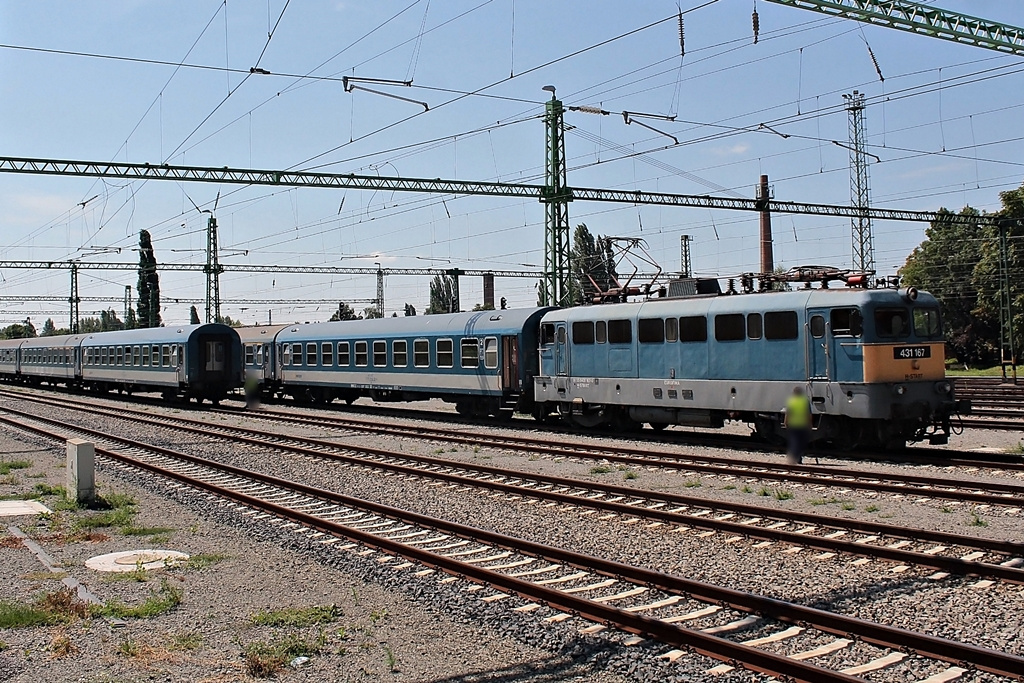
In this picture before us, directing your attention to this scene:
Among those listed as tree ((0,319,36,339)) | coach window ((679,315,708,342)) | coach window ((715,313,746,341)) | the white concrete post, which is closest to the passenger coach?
coach window ((679,315,708,342))

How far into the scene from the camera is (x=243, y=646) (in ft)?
23.1

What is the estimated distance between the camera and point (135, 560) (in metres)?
10.0

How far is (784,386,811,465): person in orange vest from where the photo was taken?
14977 mm

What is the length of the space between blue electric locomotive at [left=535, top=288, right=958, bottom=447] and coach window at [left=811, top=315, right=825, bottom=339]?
0.02m

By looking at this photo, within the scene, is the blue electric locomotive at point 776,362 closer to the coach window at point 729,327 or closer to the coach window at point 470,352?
the coach window at point 729,327

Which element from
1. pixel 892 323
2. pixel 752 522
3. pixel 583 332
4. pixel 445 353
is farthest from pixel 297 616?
pixel 445 353

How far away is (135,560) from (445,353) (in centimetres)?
1792

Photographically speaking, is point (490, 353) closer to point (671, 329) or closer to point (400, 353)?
point (400, 353)

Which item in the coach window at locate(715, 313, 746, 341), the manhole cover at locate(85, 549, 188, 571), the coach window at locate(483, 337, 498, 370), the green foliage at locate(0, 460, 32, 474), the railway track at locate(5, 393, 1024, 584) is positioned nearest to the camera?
the railway track at locate(5, 393, 1024, 584)

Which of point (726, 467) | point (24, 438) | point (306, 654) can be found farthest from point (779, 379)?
point (24, 438)

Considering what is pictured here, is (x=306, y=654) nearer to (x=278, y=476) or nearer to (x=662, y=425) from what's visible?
(x=278, y=476)

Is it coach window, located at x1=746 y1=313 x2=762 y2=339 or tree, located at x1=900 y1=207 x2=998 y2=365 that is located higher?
tree, located at x1=900 y1=207 x2=998 y2=365

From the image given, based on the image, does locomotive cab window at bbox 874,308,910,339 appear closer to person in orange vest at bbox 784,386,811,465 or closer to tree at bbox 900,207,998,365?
person in orange vest at bbox 784,386,811,465

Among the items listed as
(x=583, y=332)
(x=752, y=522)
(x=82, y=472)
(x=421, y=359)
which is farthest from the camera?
(x=421, y=359)
